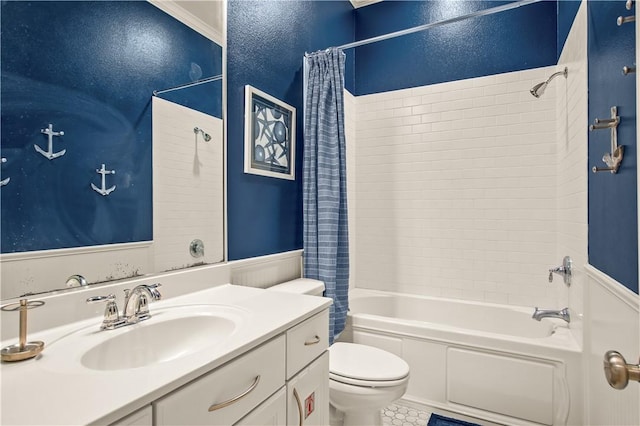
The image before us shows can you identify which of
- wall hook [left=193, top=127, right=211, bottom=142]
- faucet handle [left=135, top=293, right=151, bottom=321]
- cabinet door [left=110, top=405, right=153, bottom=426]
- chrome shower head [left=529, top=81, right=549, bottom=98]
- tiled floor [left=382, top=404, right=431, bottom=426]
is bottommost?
tiled floor [left=382, top=404, right=431, bottom=426]

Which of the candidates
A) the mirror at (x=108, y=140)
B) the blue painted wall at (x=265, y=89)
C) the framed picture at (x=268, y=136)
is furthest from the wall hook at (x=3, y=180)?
the framed picture at (x=268, y=136)

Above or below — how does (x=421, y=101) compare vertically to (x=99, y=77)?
above

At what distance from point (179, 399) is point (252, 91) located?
1473 mm

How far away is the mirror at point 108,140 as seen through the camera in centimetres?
88

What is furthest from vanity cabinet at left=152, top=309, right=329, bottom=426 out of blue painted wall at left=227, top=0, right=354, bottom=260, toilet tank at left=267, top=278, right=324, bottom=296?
blue painted wall at left=227, top=0, right=354, bottom=260

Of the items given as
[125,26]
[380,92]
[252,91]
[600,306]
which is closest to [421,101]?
[380,92]

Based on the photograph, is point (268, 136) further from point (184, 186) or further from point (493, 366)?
point (493, 366)

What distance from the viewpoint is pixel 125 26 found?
3.74 feet

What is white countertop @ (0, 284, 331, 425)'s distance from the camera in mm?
530

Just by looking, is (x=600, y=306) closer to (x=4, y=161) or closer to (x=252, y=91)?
(x=252, y=91)

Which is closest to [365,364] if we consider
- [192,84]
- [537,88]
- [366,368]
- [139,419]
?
[366,368]

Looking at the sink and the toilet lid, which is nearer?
the sink

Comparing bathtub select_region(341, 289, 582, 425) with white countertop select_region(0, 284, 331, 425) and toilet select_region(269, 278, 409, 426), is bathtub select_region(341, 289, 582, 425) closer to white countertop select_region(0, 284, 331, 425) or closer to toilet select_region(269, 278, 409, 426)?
toilet select_region(269, 278, 409, 426)

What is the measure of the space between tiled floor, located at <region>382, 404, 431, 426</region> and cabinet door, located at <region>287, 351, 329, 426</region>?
0.87m
